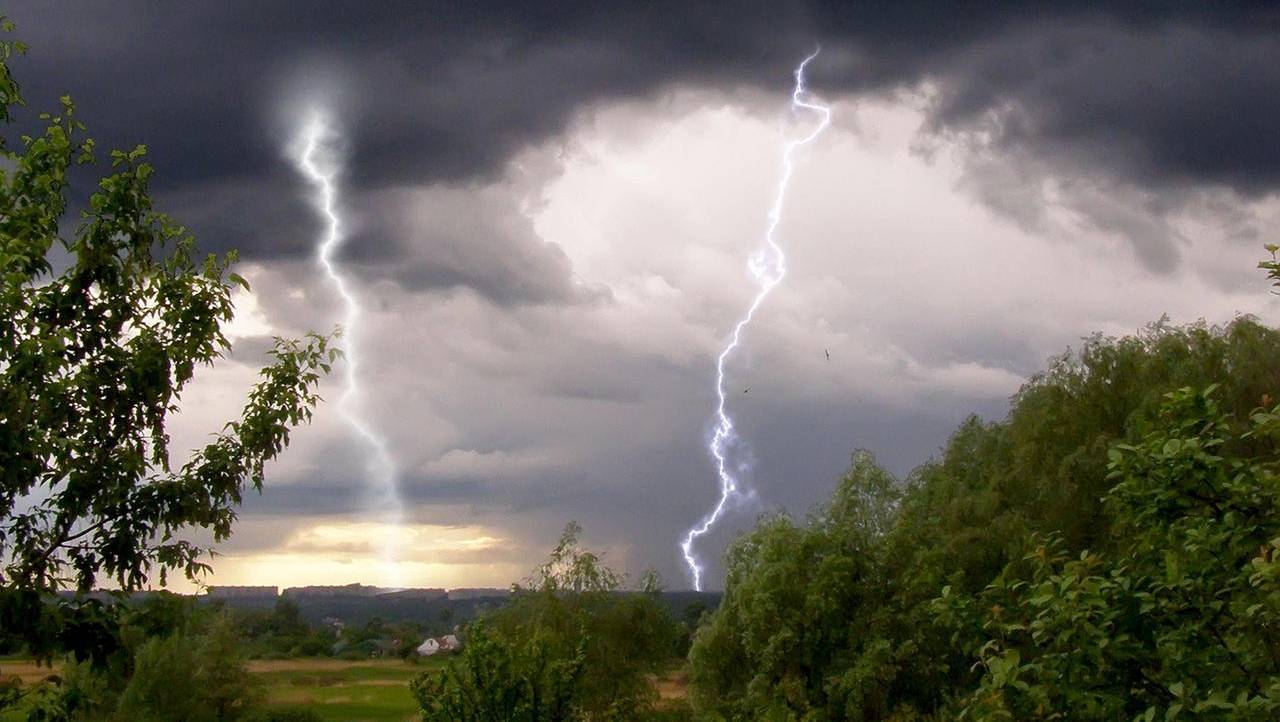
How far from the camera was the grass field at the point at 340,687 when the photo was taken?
61688mm

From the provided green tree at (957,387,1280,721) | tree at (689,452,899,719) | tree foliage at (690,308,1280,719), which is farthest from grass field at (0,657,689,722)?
green tree at (957,387,1280,721)

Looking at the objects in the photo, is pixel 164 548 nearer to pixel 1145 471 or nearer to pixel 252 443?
pixel 252 443

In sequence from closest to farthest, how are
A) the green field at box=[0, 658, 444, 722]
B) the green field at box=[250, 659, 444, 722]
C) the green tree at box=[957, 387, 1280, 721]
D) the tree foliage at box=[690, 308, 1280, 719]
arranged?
the green tree at box=[957, 387, 1280, 721] < the tree foliage at box=[690, 308, 1280, 719] < the green field at box=[0, 658, 444, 722] < the green field at box=[250, 659, 444, 722]

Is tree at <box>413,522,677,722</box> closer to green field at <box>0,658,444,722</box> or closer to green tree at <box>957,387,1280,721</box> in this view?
green field at <box>0,658,444,722</box>

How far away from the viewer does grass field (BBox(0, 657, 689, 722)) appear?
61.7m

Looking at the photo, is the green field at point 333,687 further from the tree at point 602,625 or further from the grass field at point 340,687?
the tree at point 602,625

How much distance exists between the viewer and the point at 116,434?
962 centimetres

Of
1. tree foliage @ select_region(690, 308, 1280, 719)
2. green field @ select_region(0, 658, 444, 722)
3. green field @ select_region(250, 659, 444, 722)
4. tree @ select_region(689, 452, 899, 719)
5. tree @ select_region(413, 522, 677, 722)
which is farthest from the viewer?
green field @ select_region(250, 659, 444, 722)

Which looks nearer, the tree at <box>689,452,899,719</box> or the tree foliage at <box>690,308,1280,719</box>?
the tree foliage at <box>690,308,1280,719</box>

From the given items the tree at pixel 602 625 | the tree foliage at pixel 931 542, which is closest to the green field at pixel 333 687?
the tree at pixel 602 625

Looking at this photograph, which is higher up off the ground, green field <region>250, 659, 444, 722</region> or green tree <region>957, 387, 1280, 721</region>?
green tree <region>957, 387, 1280, 721</region>

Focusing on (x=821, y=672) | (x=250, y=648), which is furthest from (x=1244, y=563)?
(x=250, y=648)

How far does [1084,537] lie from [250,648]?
1924 inches

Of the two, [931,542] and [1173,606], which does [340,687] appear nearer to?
[931,542]
